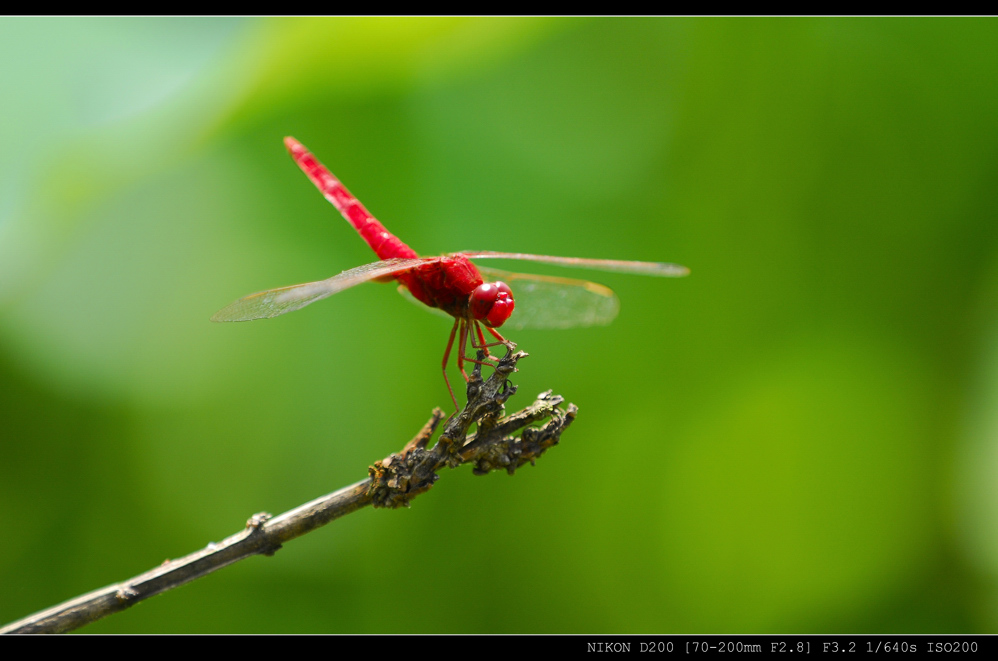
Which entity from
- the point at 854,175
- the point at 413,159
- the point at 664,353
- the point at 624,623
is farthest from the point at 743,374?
the point at 413,159

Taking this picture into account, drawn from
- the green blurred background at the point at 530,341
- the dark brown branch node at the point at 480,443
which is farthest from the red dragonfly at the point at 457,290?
the green blurred background at the point at 530,341

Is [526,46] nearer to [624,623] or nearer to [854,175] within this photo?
[854,175]

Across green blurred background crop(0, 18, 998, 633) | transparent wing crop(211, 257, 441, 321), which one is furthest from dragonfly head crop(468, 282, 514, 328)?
green blurred background crop(0, 18, 998, 633)

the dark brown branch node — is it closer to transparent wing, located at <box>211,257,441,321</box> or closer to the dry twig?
the dry twig

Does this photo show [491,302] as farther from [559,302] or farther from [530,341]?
[530,341]

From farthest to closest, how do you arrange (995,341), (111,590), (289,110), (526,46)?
(526,46), (289,110), (995,341), (111,590)

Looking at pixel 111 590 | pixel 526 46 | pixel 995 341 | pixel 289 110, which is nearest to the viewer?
pixel 111 590

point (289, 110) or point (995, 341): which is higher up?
point (289, 110)
